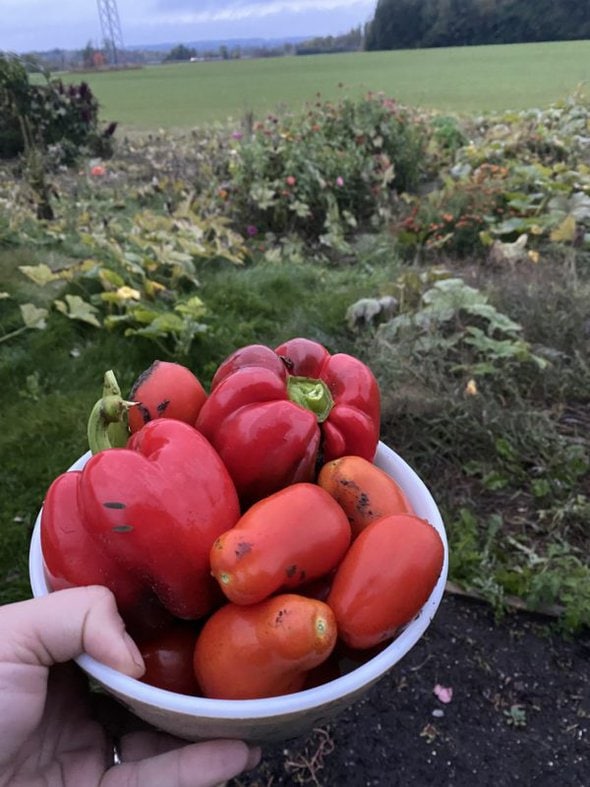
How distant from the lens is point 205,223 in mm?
4246

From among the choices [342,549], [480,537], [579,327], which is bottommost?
[480,537]

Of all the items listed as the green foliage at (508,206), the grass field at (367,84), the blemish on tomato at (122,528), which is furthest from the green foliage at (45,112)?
the blemish on tomato at (122,528)

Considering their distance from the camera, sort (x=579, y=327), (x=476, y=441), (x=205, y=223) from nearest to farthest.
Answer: (x=476, y=441), (x=579, y=327), (x=205, y=223)

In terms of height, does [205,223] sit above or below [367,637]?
below

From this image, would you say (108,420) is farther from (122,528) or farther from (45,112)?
(45,112)

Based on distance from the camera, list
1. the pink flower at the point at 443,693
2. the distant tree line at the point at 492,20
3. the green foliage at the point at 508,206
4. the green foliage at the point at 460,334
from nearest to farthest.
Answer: the pink flower at the point at 443,693
the green foliage at the point at 460,334
the green foliage at the point at 508,206
the distant tree line at the point at 492,20

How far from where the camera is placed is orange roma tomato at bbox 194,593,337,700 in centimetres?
74

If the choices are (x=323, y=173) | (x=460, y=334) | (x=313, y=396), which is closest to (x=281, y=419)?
(x=313, y=396)

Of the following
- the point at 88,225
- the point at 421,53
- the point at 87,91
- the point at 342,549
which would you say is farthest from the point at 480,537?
the point at 421,53

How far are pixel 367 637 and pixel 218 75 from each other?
23639mm

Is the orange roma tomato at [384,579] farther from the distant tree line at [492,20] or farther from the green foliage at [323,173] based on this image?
the distant tree line at [492,20]

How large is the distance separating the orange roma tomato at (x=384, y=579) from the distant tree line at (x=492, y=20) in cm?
784

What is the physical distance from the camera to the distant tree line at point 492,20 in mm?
7293

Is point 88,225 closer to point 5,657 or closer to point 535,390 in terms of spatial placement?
point 535,390
